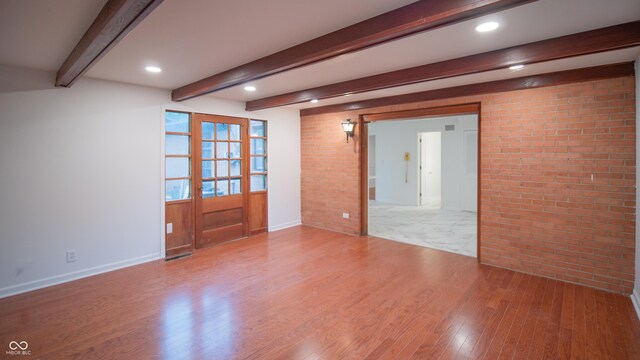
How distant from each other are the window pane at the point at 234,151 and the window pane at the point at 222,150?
8cm

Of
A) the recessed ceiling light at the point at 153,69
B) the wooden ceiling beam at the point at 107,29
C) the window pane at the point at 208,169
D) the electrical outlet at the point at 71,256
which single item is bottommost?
the electrical outlet at the point at 71,256

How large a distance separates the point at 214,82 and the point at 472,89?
321cm

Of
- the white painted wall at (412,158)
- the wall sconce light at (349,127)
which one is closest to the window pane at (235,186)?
the wall sconce light at (349,127)

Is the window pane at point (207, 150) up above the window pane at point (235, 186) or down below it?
above

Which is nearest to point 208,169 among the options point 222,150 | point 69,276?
point 222,150

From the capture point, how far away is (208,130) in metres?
4.98

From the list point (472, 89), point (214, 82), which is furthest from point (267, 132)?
point (472, 89)

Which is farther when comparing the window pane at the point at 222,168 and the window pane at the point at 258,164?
the window pane at the point at 258,164

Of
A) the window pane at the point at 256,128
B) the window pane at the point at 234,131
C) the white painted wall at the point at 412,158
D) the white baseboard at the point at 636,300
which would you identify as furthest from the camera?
the white painted wall at the point at 412,158

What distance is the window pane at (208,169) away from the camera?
4930 mm

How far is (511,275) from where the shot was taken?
3.78 meters

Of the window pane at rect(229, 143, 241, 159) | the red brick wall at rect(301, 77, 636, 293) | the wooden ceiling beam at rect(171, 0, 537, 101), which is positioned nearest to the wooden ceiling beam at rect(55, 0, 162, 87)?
the wooden ceiling beam at rect(171, 0, 537, 101)

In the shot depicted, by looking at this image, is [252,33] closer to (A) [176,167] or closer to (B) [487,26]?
(B) [487,26]

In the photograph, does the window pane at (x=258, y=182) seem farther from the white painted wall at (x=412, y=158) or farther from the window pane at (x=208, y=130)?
the white painted wall at (x=412, y=158)
